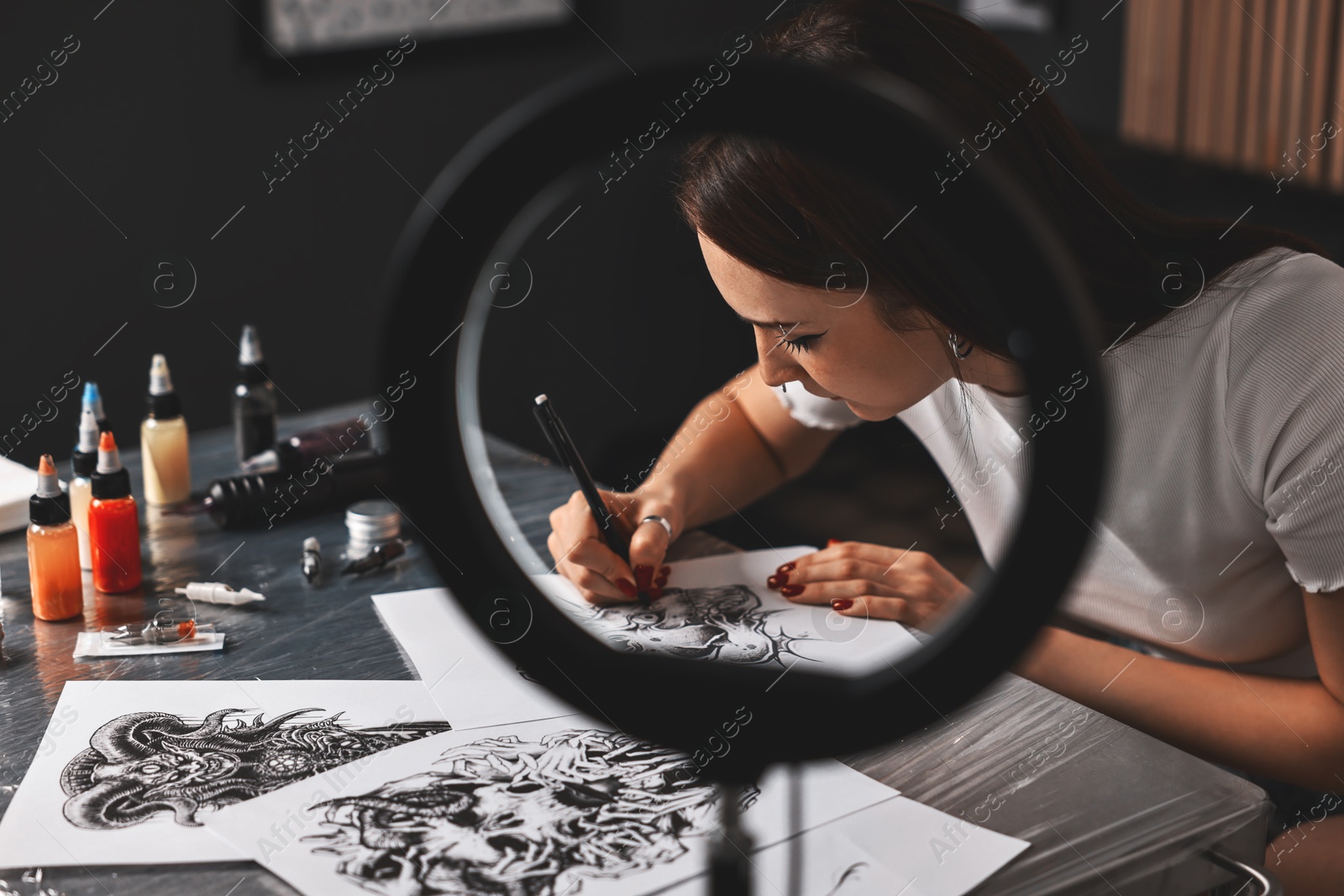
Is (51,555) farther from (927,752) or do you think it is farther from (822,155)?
(822,155)

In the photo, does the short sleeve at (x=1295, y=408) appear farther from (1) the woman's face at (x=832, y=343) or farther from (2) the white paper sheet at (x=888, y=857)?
(2) the white paper sheet at (x=888, y=857)

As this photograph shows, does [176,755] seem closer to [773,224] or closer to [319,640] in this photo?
[319,640]

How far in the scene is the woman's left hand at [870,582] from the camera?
3.05 feet

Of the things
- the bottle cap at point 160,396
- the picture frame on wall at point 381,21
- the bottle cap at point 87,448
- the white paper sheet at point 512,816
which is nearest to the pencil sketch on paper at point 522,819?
the white paper sheet at point 512,816

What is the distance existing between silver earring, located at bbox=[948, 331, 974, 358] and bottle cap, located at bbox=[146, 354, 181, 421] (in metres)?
0.83

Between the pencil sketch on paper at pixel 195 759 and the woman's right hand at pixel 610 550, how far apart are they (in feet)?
0.77

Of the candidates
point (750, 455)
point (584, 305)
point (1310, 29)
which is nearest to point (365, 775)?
point (750, 455)

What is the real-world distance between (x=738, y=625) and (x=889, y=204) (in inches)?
15.3

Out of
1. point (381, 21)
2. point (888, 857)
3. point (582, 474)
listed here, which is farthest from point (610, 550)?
point (381, 21)

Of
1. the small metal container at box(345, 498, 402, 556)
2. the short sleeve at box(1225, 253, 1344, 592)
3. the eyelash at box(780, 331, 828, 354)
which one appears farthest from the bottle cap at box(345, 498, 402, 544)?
the short sleeve at box(1225, 253, 1344, 592)

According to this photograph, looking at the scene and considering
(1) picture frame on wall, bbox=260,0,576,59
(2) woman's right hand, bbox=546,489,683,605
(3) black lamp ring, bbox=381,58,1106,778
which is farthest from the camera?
(1) picture frame on wall, bbox=260,0,576,59

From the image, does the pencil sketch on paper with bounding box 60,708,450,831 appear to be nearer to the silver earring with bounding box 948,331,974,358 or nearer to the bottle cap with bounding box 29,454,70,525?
the bottle cap with bounding box 29,454,70,525

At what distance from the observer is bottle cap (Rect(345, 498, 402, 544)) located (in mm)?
1104

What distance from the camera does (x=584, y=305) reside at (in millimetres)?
2961
